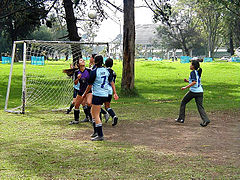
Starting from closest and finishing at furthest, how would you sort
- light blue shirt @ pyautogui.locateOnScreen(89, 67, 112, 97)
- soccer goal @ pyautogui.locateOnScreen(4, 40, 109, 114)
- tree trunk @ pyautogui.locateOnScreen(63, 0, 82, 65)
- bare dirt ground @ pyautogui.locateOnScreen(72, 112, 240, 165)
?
bare dirt ground @ pyautogui.locateOnScreen(72, 112, 240, 165)
light blue shirt @ pyautogui.locateOnScreen(89, 67, 112, 97)
soccer goal @ pyautogui.locateOnScreen(4, 40, 109, 114)
tree trunk @ pyautogui.locateOnScreen(63, 0, 82, 65)

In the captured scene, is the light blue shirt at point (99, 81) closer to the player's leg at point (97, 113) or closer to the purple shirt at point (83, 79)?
the player's leg at point (97, 113)

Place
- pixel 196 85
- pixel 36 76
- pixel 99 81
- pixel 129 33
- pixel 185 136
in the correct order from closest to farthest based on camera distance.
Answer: pixel 99 81 < pixel 185 136 < pixel 196 85 < pixel 36 76 < pixel 129 33

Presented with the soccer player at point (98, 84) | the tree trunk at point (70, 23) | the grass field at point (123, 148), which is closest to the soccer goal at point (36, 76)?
the grass field at point (123, 148)

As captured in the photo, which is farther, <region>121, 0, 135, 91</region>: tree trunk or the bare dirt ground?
<region>121, 0, 135, 91</region>: tree trunk

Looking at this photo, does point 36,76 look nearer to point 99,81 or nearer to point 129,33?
point 129,33

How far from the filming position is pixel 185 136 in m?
8.12

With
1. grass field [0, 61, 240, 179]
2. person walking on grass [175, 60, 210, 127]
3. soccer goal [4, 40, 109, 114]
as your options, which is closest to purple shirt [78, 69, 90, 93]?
grass field [0, 61, 240, 179]

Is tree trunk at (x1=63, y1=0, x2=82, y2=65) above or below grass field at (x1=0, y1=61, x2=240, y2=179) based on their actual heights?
above

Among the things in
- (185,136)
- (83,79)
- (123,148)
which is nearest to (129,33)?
(83,79)

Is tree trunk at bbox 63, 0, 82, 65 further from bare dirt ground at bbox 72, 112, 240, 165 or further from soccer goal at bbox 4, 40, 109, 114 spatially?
bare dirt ground at bbox 72, 112, 240, 165

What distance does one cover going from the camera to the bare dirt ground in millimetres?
6672

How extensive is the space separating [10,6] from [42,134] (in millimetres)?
13360

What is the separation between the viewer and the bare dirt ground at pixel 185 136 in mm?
6672

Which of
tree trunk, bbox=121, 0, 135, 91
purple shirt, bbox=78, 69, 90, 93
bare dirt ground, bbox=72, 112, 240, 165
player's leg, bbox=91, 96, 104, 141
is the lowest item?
bare dirt ground, bbox=72, 112, 240, 165
